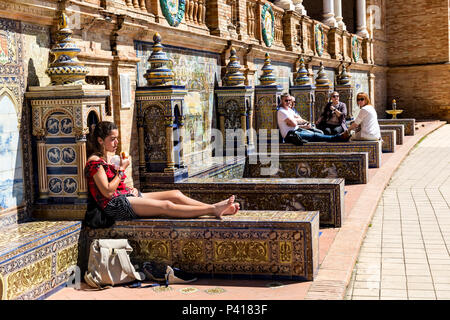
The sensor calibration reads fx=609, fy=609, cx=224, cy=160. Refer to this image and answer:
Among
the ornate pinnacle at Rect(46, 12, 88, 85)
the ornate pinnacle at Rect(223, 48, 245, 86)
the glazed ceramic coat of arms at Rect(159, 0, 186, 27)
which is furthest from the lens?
the ornate pinnacle at Rect(223, 48, 245, 86)

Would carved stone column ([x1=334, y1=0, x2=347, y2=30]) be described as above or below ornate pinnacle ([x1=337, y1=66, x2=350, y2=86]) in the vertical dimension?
above

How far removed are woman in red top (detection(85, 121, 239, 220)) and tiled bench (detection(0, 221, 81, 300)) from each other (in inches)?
15.8

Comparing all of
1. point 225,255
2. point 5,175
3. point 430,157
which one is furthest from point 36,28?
point 430,157

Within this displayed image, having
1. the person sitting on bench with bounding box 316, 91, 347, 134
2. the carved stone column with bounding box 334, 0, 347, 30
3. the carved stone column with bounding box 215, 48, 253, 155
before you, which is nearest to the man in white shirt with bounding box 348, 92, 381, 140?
the person sitting on bench with bounding box 316, 91, 347, 134

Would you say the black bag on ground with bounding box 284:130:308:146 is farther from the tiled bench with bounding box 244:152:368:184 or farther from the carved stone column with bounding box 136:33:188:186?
the carved stone column with bounding box 136:33:188:186

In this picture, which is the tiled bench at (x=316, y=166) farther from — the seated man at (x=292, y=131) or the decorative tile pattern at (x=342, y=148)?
the seated man at (x=292, y=131)

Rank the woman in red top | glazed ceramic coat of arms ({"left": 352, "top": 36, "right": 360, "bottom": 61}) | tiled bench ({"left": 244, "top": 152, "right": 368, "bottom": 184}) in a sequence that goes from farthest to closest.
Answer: glazed ceramic coat of arms ({"left": 352, "top": 36, "right": 360, "bottom": 61})
tiled bench ({"left": 244, "top": 152, "right": 368, "bottom": 184})
the woman in red top

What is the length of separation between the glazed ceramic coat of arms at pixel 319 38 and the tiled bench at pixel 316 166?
32.7 ft

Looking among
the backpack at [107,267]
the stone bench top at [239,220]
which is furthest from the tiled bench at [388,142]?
the backpack at [107,267]

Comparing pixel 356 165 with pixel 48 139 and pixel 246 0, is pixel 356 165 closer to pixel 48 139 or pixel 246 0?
pixel 246 0

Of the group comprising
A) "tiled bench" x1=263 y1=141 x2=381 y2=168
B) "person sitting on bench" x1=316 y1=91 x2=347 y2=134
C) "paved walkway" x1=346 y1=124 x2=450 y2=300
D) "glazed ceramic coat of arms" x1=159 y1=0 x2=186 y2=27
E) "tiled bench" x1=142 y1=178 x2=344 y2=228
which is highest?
"glazed ceramic coat of arms" x1=159 y1=0 x2=186 y2=27

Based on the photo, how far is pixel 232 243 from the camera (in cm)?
580

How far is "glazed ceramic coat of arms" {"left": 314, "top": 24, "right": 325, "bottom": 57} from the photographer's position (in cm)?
2006

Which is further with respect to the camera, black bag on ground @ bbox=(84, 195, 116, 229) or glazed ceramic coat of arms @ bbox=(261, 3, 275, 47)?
glazed ceramic coat of arms @ bbox=(261, 3, 275, 47)
